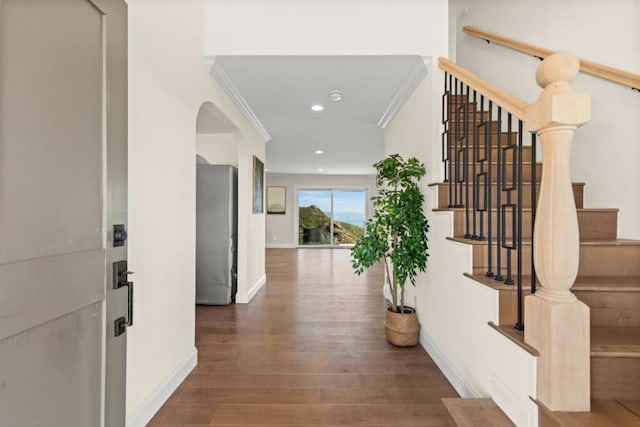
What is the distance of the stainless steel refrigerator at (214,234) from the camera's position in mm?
3686

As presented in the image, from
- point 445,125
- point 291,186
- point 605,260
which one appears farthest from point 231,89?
point 291,186

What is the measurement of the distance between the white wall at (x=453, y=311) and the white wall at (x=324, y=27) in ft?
1.27

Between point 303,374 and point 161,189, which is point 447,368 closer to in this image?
point 303,374

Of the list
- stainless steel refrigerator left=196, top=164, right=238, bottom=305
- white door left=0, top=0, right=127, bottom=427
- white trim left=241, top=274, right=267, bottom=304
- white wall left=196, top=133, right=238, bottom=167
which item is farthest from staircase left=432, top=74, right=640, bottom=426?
white wall left=196, top=133, right=238, bottom=167

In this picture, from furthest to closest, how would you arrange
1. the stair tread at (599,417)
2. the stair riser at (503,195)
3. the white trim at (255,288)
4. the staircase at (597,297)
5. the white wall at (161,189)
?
the white trim at (255,288)
the stair riser at (503,195)
the white wall at (161,189)
the staircase at (597,297)
the stair tread at (599,417)

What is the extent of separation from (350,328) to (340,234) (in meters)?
7.31

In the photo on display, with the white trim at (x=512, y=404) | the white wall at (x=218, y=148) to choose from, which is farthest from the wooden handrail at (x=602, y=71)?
the white wall at (x=218, y=148)

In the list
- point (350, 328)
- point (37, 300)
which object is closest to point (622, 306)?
point (350, 328)

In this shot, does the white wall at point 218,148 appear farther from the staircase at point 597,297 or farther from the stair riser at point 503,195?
the staircase at point 597,297

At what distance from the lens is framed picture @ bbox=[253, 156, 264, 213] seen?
13.3 ft

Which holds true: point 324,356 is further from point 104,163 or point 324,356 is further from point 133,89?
point 133,89

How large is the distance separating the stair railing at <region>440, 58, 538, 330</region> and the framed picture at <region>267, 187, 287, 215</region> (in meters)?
7.99

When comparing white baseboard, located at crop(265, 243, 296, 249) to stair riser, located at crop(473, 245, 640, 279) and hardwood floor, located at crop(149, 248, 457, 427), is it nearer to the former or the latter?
hardwood floor, located at crop(149, 248, 457, 427)

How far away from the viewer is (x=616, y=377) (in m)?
1.14
